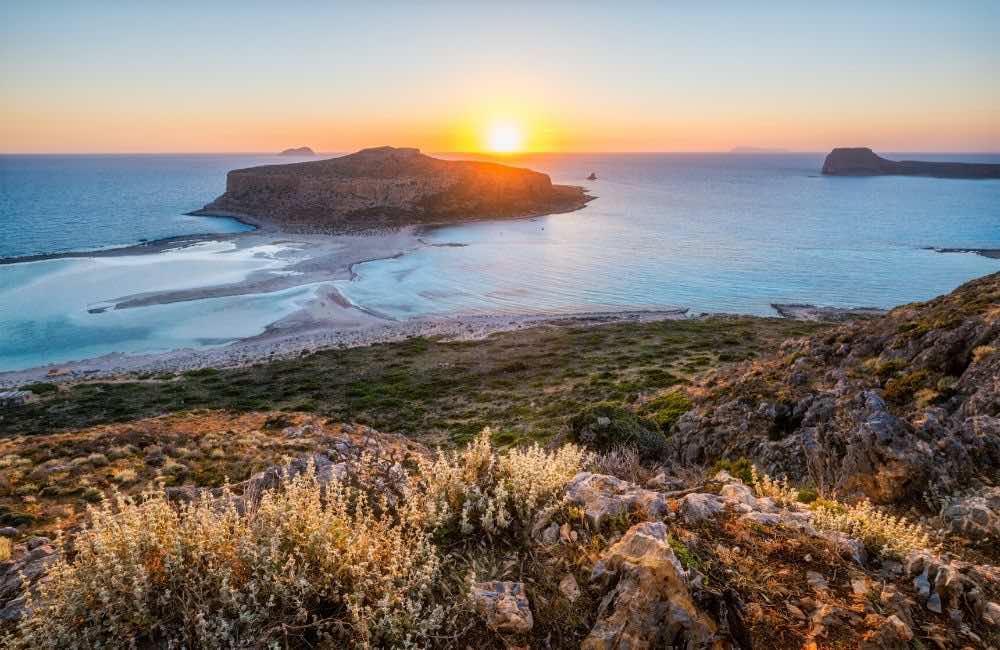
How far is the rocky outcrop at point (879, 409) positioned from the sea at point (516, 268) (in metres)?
39.6

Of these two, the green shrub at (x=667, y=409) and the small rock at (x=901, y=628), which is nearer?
the small rock at (x=901, y=628)

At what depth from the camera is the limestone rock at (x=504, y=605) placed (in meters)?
3.90

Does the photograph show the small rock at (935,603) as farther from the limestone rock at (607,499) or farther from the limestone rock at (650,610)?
the limestone rock at (607,499)

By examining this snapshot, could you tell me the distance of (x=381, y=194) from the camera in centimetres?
11844

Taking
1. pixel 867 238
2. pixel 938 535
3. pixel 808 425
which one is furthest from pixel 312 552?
pixel 867 238

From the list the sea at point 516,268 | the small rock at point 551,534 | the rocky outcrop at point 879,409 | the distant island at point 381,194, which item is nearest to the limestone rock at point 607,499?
the small rock at point 551,534

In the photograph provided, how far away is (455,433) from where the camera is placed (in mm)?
21625

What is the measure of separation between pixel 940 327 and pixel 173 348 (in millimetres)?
49220

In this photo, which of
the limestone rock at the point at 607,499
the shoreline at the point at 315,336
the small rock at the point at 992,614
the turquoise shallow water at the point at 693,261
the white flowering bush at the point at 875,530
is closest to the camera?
the small rock at the point at 992,614

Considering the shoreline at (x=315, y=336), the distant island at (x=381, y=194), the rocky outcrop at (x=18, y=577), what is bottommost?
the shoreline at (x=315, y=336)

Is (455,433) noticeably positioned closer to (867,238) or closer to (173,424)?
(173,424)

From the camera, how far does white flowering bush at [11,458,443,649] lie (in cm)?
355

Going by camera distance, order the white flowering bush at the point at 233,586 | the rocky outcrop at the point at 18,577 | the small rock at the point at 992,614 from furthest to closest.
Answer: the rocky outcrop at the point at 18,577 < the small rock at the point at 992,614 < the white flowering bush at the point at 233,586

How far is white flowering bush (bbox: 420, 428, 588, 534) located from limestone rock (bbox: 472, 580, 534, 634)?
722 mm
